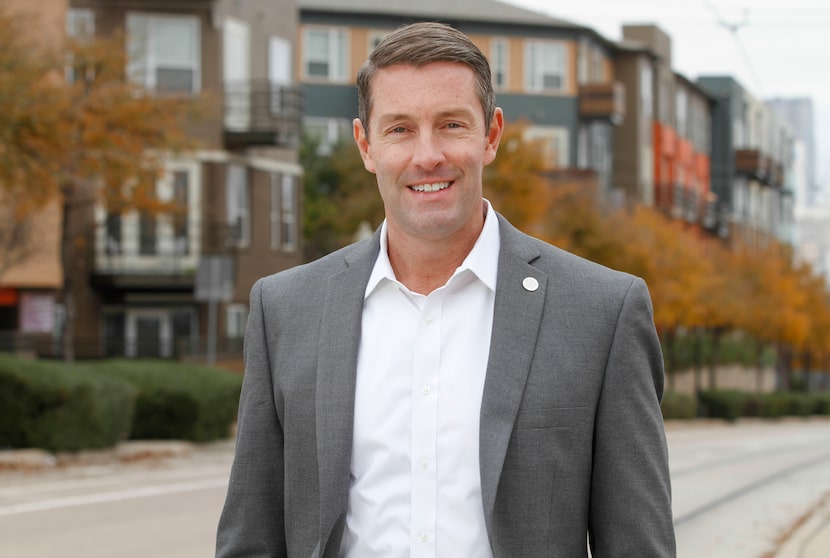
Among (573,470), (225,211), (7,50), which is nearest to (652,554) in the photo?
(573,470)

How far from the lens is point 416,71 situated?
3229 millimetres

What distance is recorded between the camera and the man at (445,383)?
3105 mm

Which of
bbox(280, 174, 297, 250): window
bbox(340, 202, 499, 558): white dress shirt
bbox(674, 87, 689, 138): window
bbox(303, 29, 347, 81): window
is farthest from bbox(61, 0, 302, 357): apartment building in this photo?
bbox(674, 87, 689, 138): window

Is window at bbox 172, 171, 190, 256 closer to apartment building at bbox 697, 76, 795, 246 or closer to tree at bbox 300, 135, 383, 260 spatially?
tree at bbox 300, 135, 383, 260

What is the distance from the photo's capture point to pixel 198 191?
111 feet

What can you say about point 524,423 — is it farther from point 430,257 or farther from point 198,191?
point 198,191

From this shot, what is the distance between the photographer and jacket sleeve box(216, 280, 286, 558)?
3336 mm

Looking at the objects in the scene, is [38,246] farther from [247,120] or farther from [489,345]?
[489,345]

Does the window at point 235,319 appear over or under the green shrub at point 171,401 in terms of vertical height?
over

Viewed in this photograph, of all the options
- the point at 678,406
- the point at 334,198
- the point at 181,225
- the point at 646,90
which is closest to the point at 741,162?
the point at 646,90

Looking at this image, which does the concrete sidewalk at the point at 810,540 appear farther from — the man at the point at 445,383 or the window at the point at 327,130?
the window at the point at 327,130

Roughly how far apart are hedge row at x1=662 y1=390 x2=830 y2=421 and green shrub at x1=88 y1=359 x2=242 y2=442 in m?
21.6

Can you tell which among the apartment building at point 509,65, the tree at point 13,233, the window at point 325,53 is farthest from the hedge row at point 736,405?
the tree at point 13,233

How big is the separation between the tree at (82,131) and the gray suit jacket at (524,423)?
50.6 feet
